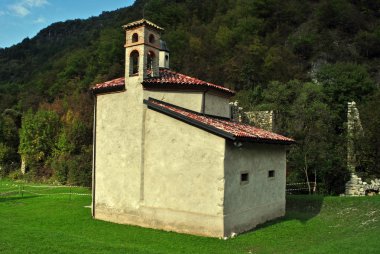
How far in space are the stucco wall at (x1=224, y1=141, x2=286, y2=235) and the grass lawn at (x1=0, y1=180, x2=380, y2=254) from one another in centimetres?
53

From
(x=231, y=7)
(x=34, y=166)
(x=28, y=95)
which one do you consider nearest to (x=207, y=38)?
(x=231, y=7)

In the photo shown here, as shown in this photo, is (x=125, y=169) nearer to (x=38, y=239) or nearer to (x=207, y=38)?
(x=38, y=239)

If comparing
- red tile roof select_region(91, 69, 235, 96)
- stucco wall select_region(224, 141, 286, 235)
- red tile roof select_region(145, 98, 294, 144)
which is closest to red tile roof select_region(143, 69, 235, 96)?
red tile roof select_region(91, 69, 235, 96)

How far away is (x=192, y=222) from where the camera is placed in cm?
1386

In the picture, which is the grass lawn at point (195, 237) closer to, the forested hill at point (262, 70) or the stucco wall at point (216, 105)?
the stucco wall at point (216, 105)

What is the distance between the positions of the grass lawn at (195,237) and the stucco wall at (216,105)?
17.8 feet

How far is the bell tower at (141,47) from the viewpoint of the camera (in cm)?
1589

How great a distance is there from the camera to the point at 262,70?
5266 centimetres

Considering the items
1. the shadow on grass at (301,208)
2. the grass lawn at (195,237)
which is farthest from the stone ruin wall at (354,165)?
the grass lawn at (195,237)

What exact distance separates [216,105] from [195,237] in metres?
6.30

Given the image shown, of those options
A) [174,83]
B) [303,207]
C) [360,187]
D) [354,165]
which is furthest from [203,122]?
[354,165]

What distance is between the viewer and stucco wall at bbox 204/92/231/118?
16.5m

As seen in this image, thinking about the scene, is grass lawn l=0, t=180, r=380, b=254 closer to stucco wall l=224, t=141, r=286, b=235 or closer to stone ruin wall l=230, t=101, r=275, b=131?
stucco wall l=224, t=141, r=286, b=235

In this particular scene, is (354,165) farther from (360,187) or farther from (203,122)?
(203,122)
